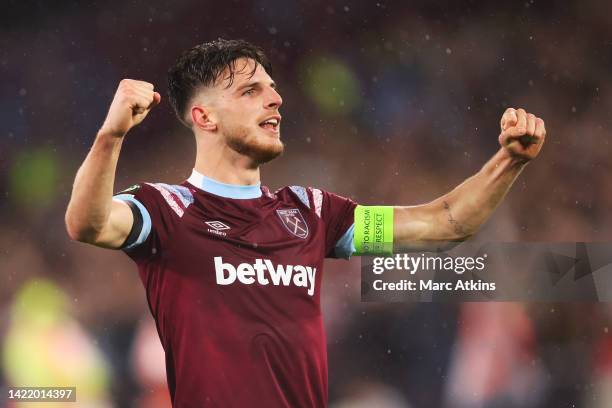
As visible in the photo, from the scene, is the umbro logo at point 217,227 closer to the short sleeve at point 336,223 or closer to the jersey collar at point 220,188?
the jersey collar at point 220,188

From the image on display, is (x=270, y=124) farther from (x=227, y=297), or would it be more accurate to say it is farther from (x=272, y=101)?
(x=227, y=297)

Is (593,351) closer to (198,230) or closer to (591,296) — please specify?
(591,296)

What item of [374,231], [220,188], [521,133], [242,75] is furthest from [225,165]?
[521,133]

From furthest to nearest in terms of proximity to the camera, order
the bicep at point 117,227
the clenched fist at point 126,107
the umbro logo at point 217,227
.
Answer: the umbro logo at point 217,227
the bicep at point 117,227
the clenched fist at point 126,107

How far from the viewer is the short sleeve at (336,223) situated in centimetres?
273

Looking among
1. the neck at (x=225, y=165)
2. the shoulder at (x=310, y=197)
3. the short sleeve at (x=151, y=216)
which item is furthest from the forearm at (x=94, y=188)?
the shoulder at (x=310, y=197)

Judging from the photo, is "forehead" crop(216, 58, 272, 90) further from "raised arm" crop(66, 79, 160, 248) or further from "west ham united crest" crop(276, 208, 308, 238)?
"raised arm" crop(66, 79, 160, 248)

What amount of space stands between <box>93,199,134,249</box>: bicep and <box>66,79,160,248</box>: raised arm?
0.12 feet

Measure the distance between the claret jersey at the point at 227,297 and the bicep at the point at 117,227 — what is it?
0.04 m

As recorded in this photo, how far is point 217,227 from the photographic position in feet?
8.18

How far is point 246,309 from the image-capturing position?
2.39m

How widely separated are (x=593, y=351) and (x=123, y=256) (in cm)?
301

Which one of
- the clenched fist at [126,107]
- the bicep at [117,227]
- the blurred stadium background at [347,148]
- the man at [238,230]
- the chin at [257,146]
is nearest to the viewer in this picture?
the clenched fist at [126,107]

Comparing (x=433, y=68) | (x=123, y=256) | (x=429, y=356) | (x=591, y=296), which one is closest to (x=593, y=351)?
(x=591, y=296)
